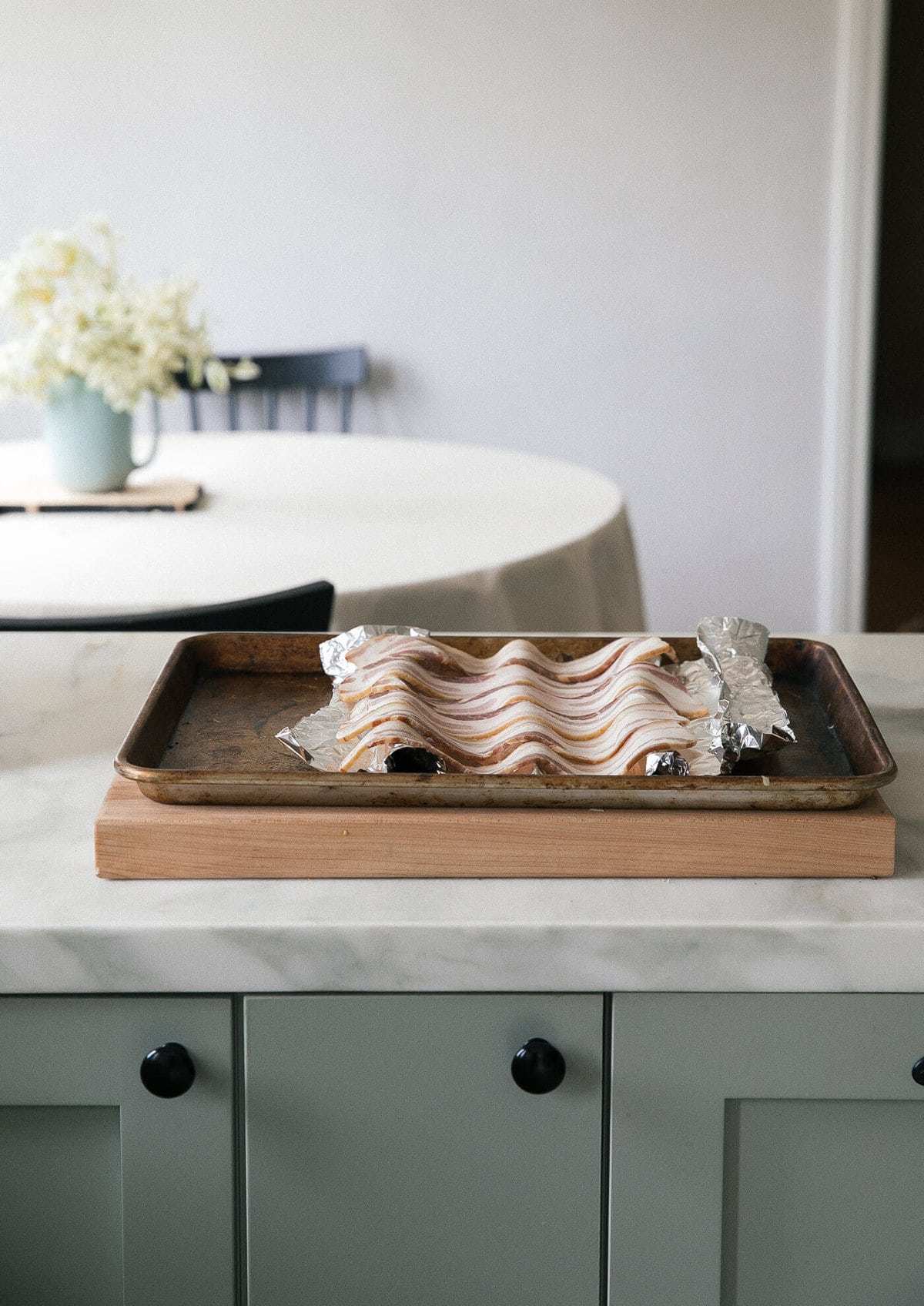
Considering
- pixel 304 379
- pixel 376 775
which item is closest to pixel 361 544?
pixel 376 775

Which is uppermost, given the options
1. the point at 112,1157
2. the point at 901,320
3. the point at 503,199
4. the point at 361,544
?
the point at 503,199

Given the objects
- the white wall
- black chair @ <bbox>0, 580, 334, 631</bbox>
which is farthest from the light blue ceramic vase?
the white wall

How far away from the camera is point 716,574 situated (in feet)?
13.1

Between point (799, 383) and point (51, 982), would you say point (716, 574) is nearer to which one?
point (799, 383)

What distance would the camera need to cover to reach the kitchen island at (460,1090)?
0.74m

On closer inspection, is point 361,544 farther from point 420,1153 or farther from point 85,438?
point 420,1153

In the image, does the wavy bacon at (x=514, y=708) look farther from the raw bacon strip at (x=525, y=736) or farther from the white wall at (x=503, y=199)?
the white wall at (x=503, y=199)

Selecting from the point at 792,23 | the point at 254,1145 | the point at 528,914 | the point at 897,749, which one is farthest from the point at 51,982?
the point at 792,23

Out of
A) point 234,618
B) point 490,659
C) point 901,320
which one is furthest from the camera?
point 901,320

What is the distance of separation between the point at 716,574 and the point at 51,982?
3.41 metres

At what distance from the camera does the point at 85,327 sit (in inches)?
84.0

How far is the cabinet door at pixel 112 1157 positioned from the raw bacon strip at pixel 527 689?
23 centimetres

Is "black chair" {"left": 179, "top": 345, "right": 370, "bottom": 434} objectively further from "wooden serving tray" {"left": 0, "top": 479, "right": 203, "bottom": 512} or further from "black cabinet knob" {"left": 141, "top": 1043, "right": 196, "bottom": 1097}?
"black cabinet knob" {"left": 141, "top": 1043, "right": 196, "bottom": 1097}

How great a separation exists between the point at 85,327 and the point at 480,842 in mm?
1589
